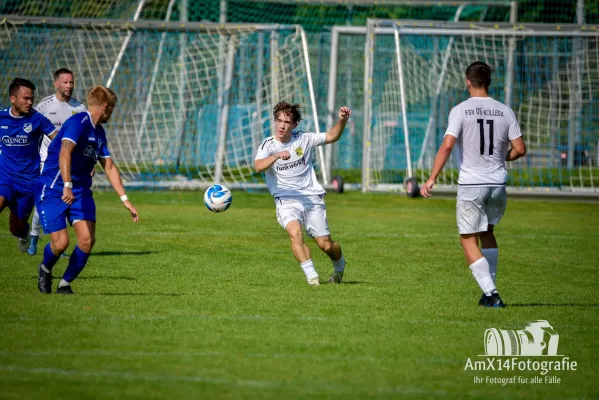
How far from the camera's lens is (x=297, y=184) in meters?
10.6

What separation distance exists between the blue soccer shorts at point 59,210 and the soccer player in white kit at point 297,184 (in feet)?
6.88

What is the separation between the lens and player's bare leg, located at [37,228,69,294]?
9047mm

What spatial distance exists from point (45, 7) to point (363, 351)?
2052 centimetres

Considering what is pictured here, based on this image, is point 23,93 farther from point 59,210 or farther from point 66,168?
point 66,168

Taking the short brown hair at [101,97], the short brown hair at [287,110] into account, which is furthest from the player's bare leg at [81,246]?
the short brown hair at [287,110]

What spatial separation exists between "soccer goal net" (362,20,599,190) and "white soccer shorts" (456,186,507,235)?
1373cm

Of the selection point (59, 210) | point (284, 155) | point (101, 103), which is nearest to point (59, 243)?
point (59, 210)

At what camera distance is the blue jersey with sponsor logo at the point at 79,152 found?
8.91 metres

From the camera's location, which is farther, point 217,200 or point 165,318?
point 217,200

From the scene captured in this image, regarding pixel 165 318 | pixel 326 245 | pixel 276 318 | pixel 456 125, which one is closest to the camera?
pixel 165 318

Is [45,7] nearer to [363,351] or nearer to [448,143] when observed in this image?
[448,143]

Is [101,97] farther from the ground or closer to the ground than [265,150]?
farther from the ground

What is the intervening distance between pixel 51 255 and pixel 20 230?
3.10 m

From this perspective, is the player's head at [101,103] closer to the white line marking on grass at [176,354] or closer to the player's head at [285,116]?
the player's head at [285,116]
